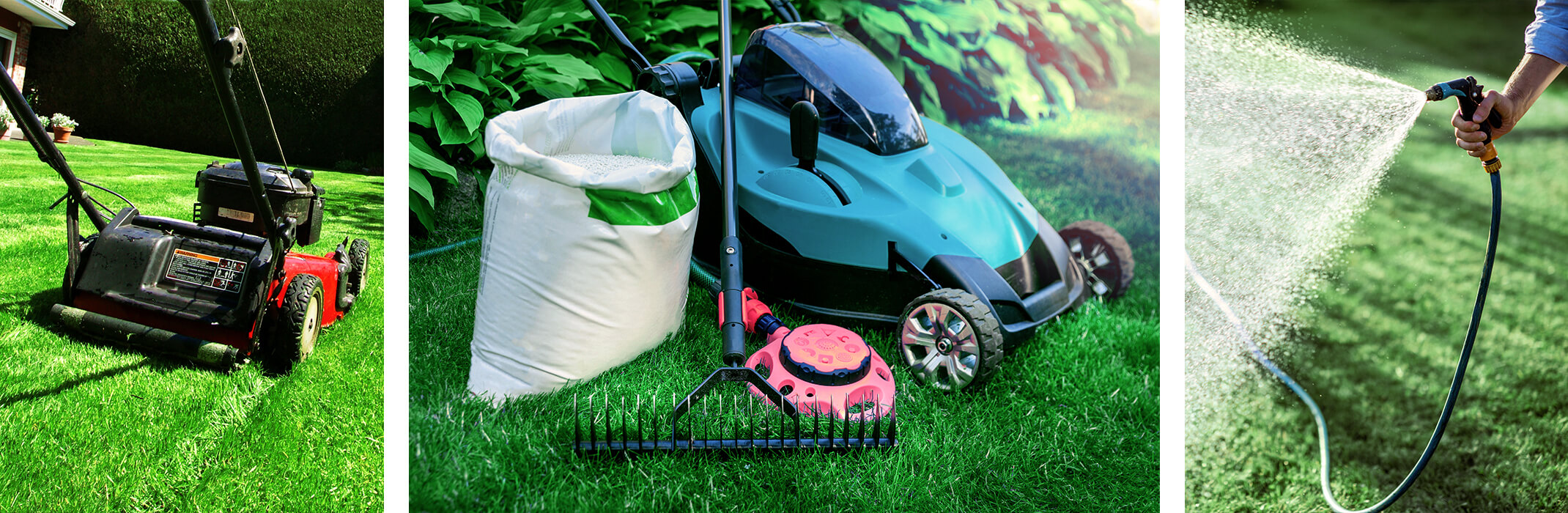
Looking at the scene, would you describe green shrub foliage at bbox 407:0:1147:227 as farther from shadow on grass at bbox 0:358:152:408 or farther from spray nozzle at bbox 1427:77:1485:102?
spray nozzle at bbox 1427:77:1485:102

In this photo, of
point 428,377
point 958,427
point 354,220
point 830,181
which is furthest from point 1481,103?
point 354,220

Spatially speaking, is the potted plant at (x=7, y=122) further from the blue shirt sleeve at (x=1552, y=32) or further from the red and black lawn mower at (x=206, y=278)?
the blue shirt sleeve at (x=1552, y=32)

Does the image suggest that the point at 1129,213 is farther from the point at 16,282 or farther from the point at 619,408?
the point at 16,282

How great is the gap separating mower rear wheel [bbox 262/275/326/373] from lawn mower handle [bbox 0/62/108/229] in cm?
41

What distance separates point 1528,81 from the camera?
1577 mm

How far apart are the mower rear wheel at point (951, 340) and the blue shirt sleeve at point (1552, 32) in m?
1.21

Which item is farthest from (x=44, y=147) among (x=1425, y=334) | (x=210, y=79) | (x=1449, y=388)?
(x=1425, y=334)

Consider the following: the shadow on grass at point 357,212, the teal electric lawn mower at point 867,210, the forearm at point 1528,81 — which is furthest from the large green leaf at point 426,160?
the forearm at point 1528,81

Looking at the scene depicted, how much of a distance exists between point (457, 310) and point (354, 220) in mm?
333

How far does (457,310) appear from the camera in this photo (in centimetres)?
206

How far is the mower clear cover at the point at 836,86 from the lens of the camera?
218 cm

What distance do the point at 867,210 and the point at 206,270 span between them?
5.11 ft

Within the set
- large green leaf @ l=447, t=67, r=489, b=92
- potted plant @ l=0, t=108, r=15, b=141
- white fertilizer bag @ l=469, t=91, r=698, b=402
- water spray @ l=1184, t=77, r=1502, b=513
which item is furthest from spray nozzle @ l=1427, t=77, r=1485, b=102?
potted plant @ l=0, t=108, r=15, b=141

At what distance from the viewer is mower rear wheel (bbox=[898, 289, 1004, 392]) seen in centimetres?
187
